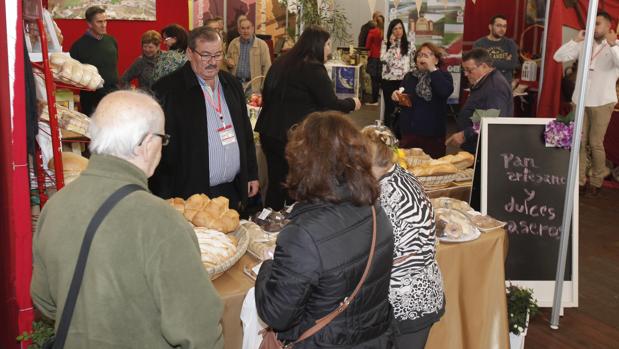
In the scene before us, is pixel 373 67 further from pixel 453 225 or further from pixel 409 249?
pixel 409 249

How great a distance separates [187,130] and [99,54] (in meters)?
3.65

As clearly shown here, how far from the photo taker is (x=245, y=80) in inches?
302

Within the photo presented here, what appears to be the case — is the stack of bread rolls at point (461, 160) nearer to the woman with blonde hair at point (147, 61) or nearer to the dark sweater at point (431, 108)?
the dark sweater at point (431, 108)

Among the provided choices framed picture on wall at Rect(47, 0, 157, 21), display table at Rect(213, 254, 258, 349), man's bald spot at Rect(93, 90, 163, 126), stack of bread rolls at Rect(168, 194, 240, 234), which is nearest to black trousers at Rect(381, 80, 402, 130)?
framed picture on wall at Rect(47, 0, 157, 21)

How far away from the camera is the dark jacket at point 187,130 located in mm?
3148

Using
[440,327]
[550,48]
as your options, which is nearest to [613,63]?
[550,48]

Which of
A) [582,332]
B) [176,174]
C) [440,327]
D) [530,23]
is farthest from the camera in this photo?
[530,23]

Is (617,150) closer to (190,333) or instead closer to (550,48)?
(550,48)

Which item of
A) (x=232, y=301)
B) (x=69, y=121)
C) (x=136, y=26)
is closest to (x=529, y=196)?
(x=232, y=301)

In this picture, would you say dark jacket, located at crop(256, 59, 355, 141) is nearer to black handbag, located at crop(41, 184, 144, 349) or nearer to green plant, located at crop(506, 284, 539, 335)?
green plant, located at crop(506, 284, 539, 335)

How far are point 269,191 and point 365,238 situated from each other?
280cm

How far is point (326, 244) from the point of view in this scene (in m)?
1.71

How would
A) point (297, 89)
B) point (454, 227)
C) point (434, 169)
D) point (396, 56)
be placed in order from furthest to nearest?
1. point (396, 56)
2. point (297, 89)
3. point (434, 169)
4. point (454, 227)

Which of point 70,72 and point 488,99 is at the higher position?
point 70,72
